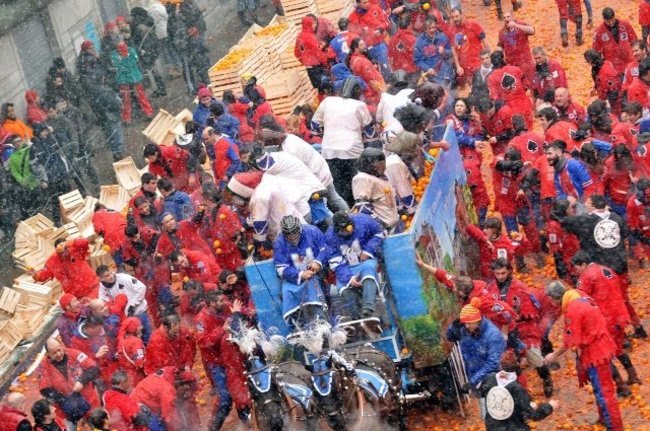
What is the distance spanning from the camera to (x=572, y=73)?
Result: 70.9 feet

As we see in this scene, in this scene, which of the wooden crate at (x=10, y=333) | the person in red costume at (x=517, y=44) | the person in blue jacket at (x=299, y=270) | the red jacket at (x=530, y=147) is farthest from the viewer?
the person in red costume at (x=517, y=44)

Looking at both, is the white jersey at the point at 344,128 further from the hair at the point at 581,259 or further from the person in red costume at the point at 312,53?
the person in red costume at the point at 312,53

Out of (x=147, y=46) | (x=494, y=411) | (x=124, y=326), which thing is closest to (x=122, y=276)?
(x=124, y=326)

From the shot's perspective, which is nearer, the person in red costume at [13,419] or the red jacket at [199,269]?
the person in red costume at [13,419]

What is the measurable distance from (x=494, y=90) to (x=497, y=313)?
5.68 meters

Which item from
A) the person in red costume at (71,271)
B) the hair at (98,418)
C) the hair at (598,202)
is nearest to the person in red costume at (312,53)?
the person in red costume at (71,271)

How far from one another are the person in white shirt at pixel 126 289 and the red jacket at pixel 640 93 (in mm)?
6755

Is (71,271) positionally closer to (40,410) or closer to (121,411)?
(40,410)

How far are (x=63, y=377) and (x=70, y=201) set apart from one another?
6.50 m

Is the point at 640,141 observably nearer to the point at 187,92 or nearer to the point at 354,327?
the point at 354,327

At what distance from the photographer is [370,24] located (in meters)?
21.2

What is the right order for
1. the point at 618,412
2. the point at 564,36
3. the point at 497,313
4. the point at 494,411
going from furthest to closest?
the point at 564,36 < the point at 497,313 < the point at 618,412 < the point at 494,411

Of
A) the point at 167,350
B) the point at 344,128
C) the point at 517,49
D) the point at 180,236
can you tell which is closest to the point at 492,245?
the point at 344,128

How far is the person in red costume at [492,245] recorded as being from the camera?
13.8m
